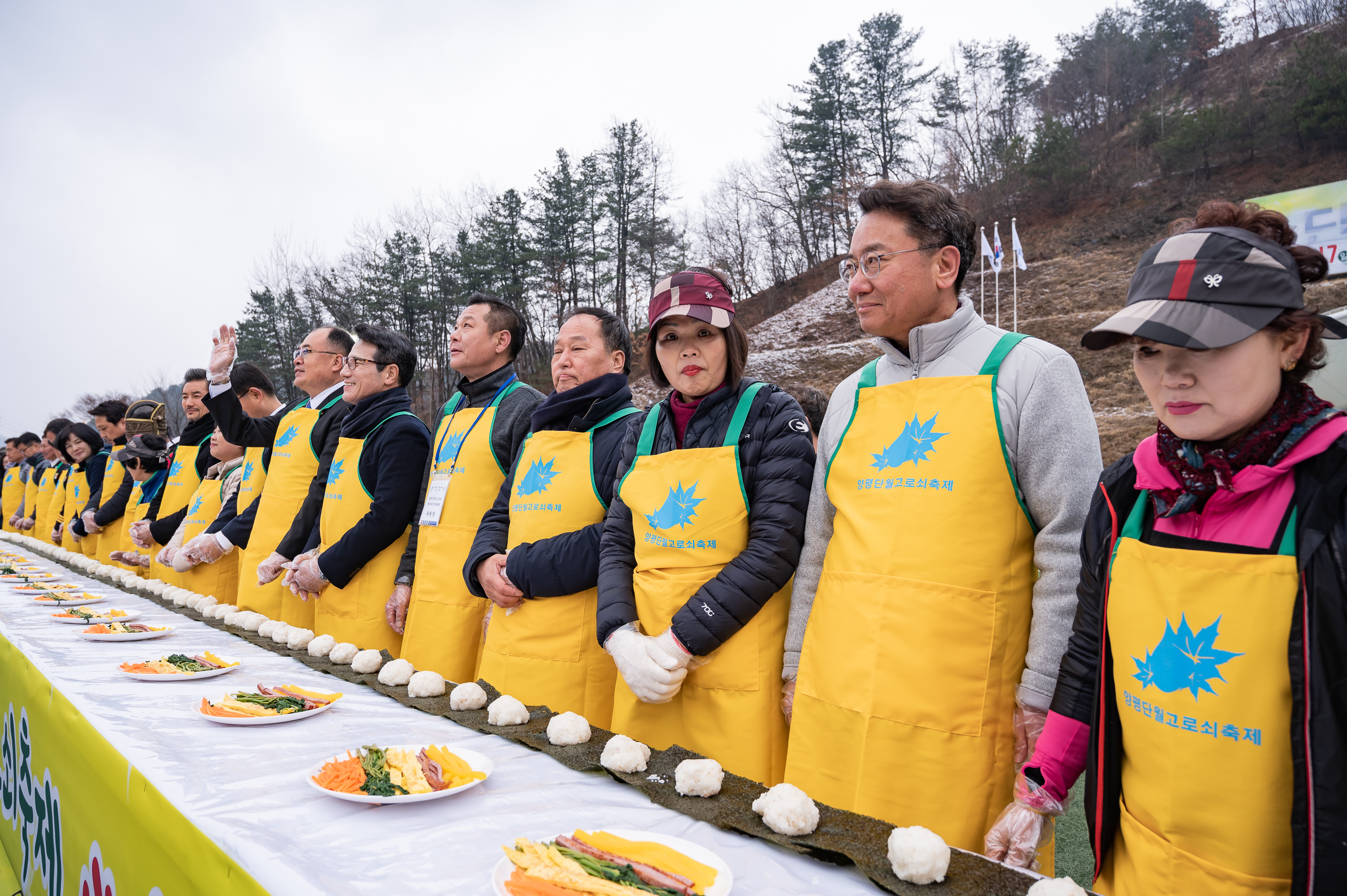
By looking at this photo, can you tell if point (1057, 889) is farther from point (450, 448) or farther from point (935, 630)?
point (450, 448)

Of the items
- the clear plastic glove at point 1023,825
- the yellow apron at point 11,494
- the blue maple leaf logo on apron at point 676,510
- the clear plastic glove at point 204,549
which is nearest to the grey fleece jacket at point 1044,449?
the clear plastic glove at point 1023,825

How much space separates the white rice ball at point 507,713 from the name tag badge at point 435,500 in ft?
5.53

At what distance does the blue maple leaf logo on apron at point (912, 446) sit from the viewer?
5.70 ft

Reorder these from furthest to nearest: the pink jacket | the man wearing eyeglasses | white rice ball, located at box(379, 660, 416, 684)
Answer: white rice ball, located at box(379, 660, 416, 684), the man wearing eyeglasses, the pink jacket

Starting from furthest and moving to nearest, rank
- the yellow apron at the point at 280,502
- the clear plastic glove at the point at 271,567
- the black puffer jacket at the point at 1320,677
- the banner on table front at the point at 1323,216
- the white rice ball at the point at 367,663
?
the banner on table front at the point at 1323,216 < the yellow apron at the point at 280,502 < the clear plastic glove at the point at 271,567 < the white rice ball at the point at 367,663 < the black puffer jacket at the point at 1320,677

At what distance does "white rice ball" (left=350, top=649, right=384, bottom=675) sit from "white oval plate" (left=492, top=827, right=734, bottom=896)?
1.20 meters

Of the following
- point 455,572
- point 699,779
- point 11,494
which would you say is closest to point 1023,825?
point 699,779

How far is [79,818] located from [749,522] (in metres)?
1.72

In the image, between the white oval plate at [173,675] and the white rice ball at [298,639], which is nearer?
the white oval plate at [173,675]

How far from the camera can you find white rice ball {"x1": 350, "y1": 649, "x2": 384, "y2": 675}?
211 centimetres

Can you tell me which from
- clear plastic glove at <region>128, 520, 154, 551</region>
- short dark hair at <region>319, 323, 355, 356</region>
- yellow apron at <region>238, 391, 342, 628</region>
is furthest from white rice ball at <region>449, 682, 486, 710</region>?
clear plastic glove at <region>128, 520, 154, 551</region>

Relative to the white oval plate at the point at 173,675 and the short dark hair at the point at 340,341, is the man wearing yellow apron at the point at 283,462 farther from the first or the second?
the white oval plate at the point at 173,675

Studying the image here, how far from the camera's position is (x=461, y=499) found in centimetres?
321

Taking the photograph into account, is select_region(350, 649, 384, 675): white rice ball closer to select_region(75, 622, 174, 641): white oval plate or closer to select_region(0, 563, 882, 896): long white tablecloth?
select_region(0, 563, 882, 896): long white tablecloth
